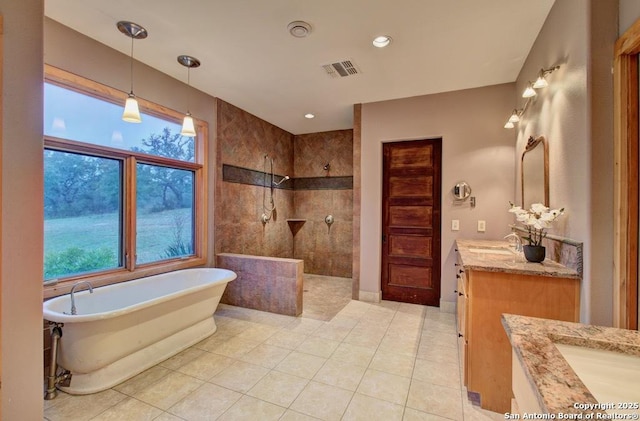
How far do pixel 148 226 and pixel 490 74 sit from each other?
4078 millimetres

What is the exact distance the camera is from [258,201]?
4.57 metres

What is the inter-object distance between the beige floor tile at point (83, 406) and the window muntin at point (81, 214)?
0.98 m

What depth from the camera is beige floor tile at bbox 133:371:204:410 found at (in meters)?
1.85

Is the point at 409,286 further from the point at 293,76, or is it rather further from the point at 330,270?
the point at 293,76

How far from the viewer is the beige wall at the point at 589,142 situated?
1.45 metres

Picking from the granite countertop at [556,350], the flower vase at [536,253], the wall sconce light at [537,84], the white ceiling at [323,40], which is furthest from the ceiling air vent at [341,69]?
the granite countertop at [556,350]

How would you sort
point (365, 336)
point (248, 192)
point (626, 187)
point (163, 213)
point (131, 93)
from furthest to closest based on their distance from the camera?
point (248, 192)
point (163, 213)
point (365, 336)
point (131, 93)
point (626, 187)

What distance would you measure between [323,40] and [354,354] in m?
2.79

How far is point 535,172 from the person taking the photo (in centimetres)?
236

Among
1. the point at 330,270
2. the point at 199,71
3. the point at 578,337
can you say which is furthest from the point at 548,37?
the point at 330,270

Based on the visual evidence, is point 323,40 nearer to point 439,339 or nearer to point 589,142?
point 589,142

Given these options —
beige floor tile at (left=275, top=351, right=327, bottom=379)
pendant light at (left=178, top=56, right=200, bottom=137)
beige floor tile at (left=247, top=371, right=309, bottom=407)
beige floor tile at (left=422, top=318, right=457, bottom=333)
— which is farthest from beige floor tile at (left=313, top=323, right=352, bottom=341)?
pendant light at (left=178, top=56, right=200, bottom=137)

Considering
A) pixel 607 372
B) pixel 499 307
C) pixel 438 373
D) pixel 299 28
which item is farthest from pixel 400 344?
pixel 299 28

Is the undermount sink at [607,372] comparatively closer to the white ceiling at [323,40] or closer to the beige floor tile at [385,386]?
the beige floor tile at [385,386]
